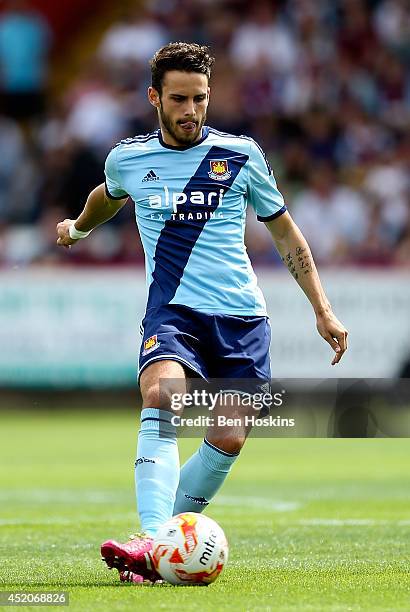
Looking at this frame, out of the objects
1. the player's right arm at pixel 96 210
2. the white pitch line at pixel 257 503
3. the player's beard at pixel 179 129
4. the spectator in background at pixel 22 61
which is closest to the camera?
the player's beard at pixel 179 129

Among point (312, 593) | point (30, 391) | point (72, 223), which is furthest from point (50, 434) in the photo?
point (312, 593)

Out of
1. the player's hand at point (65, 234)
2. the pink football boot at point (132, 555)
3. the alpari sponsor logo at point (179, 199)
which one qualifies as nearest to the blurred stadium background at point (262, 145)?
the player's hand at point (65, 234)

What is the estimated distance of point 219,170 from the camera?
6059mm

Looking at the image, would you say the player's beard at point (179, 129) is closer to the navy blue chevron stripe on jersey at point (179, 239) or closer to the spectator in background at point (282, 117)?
the navy blue chevron stripe on jersey at point (179, 239)

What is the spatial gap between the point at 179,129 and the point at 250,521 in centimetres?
301

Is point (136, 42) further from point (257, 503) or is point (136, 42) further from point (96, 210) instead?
point (96, 210)

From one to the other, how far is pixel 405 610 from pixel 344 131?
14008mm

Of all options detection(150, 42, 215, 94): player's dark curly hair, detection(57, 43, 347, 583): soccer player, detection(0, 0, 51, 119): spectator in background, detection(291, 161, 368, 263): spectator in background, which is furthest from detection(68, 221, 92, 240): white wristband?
detection(0, 0, 51, 119): spectator in background

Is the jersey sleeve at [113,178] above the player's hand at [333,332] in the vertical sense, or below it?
above

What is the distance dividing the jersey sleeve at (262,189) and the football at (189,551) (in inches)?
60.7

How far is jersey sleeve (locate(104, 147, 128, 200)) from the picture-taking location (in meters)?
6.22

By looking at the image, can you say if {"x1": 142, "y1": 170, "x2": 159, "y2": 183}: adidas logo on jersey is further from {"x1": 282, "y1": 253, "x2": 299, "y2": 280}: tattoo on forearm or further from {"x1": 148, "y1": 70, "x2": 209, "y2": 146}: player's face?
{"x1": 282, "y1": 253, "x2": 299, "y2": 280}: tattoo on forearm

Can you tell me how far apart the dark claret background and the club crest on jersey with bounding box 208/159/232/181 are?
134 inches

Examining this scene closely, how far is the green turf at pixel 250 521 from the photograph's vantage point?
5.27 metres
